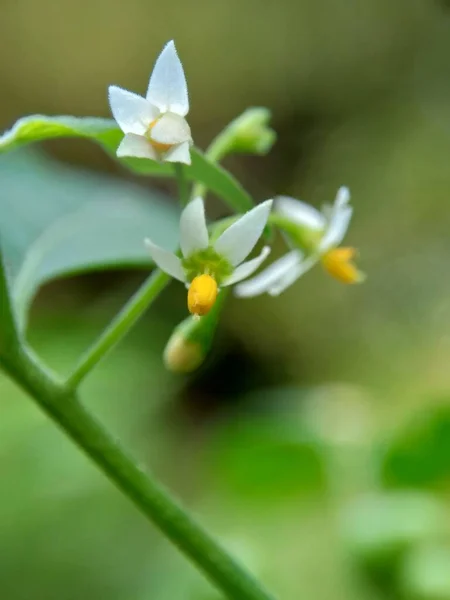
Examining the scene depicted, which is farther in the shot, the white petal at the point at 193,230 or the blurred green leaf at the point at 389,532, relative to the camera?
the blurred green leaf at the point at 389,532

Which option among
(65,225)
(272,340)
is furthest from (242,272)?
(272,340)

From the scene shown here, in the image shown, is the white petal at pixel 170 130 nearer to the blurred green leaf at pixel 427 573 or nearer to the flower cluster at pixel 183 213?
the flower cluster at pixel 183 213

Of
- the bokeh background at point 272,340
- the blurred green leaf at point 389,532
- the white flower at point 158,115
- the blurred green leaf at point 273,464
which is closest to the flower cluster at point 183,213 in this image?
the white flower at point 158,115

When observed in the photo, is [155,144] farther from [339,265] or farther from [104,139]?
[339,265]

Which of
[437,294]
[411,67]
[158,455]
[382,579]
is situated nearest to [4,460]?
[158,455]

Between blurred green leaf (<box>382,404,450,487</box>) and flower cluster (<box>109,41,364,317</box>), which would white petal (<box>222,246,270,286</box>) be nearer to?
flower cluster (<box>109,41,364,317</box>)

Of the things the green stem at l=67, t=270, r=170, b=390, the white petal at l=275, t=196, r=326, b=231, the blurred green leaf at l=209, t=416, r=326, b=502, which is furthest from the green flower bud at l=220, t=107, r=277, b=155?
the blurred green leaf at l=209, t=416, r=326, b=502

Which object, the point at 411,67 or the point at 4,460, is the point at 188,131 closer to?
the point at 4,460
